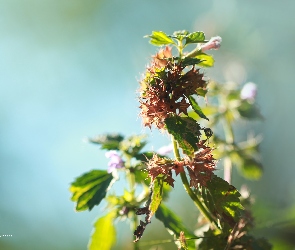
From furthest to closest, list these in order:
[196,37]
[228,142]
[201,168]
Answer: [228,142] → [196,37] → [201,168]

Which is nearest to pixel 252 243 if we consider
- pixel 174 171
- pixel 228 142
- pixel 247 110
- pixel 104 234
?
pixel 174 171

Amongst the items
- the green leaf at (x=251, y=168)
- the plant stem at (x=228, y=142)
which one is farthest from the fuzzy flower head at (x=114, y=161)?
the green leaf at (x=251, y=168)

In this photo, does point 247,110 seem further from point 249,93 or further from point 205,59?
point 205,59

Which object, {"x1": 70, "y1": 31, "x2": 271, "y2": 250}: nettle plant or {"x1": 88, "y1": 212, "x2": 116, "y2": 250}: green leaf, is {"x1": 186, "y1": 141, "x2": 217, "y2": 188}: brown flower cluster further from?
{"x1": 88, "y1": 212, "x2": 116, "y2": 250}: green leaf

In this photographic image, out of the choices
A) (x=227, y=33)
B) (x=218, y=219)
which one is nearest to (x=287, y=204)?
(x=218, y=219)

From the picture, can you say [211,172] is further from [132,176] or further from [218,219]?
[132,176]

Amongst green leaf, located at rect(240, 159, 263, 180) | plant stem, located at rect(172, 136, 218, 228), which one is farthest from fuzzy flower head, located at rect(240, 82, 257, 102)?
plant stem, located at rect(172, 136, 218, 228)

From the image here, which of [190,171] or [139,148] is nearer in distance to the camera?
[190,171]
